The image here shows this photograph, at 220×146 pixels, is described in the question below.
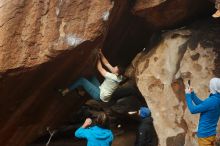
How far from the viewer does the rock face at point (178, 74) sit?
8906 millimetres

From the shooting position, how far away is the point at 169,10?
9.03 m

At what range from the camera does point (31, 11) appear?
7605 millimetres

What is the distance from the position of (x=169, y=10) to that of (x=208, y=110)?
286cm

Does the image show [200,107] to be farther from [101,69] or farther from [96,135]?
[101,69]

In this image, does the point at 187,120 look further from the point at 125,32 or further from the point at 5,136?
the point at 5,136

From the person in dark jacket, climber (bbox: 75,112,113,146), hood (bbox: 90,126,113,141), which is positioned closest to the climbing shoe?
the person in dark jacket

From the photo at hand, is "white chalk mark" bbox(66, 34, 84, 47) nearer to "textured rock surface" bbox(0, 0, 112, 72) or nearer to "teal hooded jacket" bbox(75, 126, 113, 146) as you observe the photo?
"textured rock surface" bbox(0, 0, 112, 72)

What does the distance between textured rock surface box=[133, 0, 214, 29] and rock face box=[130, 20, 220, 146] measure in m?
0.25

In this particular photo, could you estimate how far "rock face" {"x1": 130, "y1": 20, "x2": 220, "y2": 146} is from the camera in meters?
8.91

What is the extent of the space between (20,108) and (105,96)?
1.74 metres

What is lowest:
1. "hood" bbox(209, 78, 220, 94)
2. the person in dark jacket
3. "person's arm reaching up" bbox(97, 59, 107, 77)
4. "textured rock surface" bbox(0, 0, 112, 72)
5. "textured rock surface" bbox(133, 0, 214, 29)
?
the person in dark jacket

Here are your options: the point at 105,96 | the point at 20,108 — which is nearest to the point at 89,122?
the point at 105,96

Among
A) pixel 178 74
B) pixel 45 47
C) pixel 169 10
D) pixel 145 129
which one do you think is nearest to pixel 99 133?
pixel 45 47

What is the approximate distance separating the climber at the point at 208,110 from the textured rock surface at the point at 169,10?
2387mm
